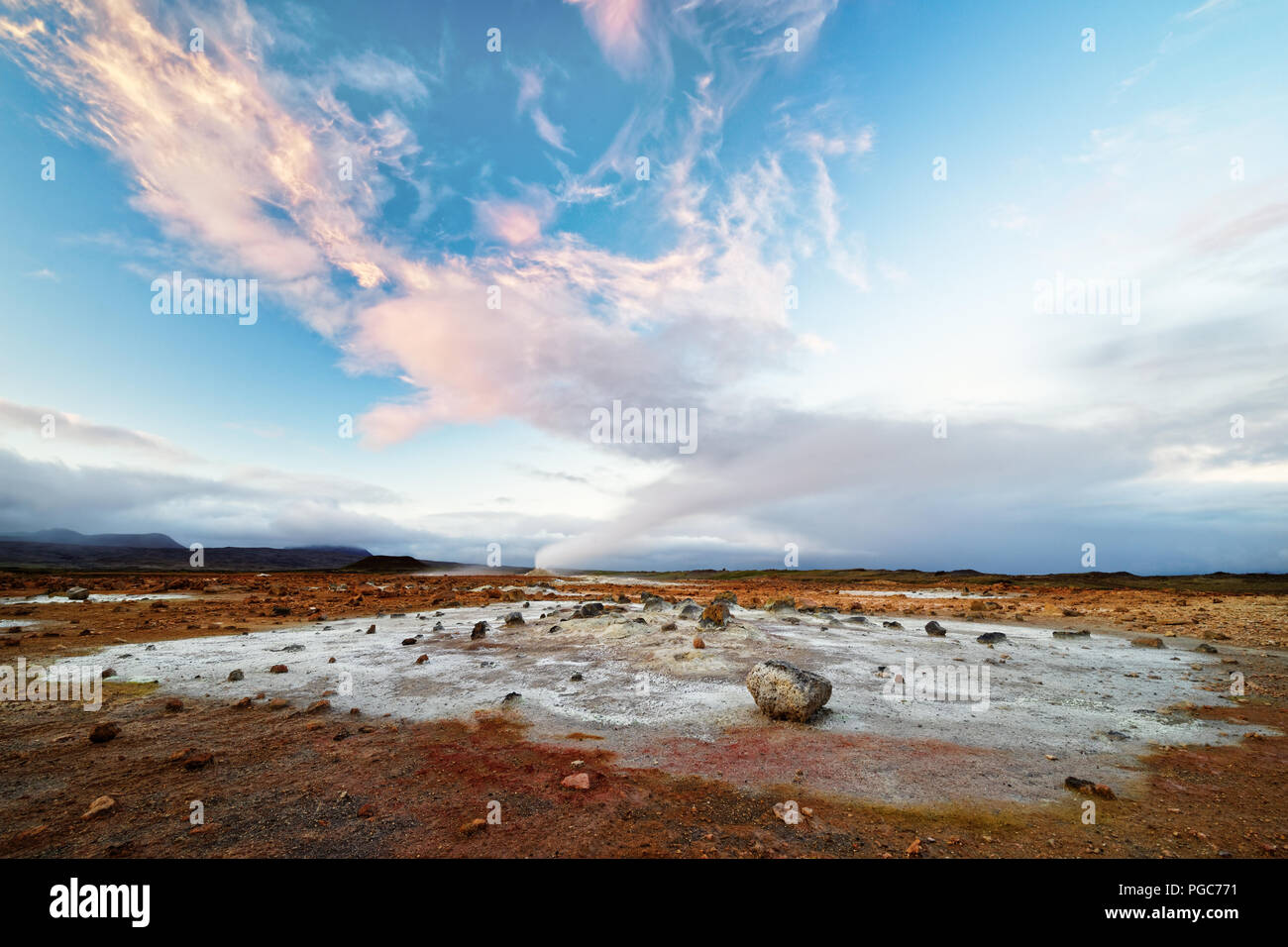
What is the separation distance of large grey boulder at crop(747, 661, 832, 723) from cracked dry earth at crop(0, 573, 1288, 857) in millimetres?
271

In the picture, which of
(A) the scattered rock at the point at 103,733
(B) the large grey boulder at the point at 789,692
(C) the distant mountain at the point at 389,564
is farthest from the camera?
(C) the distant mountain at the point at 389,564

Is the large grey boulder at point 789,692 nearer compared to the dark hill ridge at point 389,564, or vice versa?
the large grey boulder at point 789,692

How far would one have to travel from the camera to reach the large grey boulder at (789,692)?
30.3ft

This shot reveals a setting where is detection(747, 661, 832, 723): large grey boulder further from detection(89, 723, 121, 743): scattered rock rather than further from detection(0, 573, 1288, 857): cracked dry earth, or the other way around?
detection(89, 723, 121, 743): scattered rock

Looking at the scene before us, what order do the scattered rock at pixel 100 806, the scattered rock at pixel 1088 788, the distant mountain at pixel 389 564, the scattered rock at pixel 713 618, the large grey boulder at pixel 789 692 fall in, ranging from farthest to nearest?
1. the distant mountain at pixel 389 564
2. the scattered rock at pixel 713 618
3. the large grey boulder at pixel 789 692
4. the scattered rock at pixel 1088 788
5. the scattered rock at pixel 100 806

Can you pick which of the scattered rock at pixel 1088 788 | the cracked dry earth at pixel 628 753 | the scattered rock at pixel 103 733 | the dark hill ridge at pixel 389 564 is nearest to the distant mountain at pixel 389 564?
the dark hill ridge at pixel 389 564

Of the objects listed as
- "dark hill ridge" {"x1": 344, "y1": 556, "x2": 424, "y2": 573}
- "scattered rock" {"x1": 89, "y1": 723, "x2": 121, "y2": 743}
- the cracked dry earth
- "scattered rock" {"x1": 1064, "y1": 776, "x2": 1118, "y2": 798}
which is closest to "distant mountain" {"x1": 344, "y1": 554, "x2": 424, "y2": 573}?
"dark hill ridge" {"x1": 344, "y1": 556, "x2": 424, "y2": 573}

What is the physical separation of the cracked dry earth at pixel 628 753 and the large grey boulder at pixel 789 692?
0.27 meters

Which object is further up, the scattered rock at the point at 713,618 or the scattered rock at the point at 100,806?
the scattered rock at the point at 100,806

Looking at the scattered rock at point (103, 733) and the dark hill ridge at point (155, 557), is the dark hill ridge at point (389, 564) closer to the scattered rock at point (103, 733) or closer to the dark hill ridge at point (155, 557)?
the dark hill ridge at point (155, 557)

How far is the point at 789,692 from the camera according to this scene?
9375 millimetres

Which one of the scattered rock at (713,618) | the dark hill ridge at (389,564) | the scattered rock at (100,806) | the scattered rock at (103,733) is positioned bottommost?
the dark hill ridge at (389,564)
